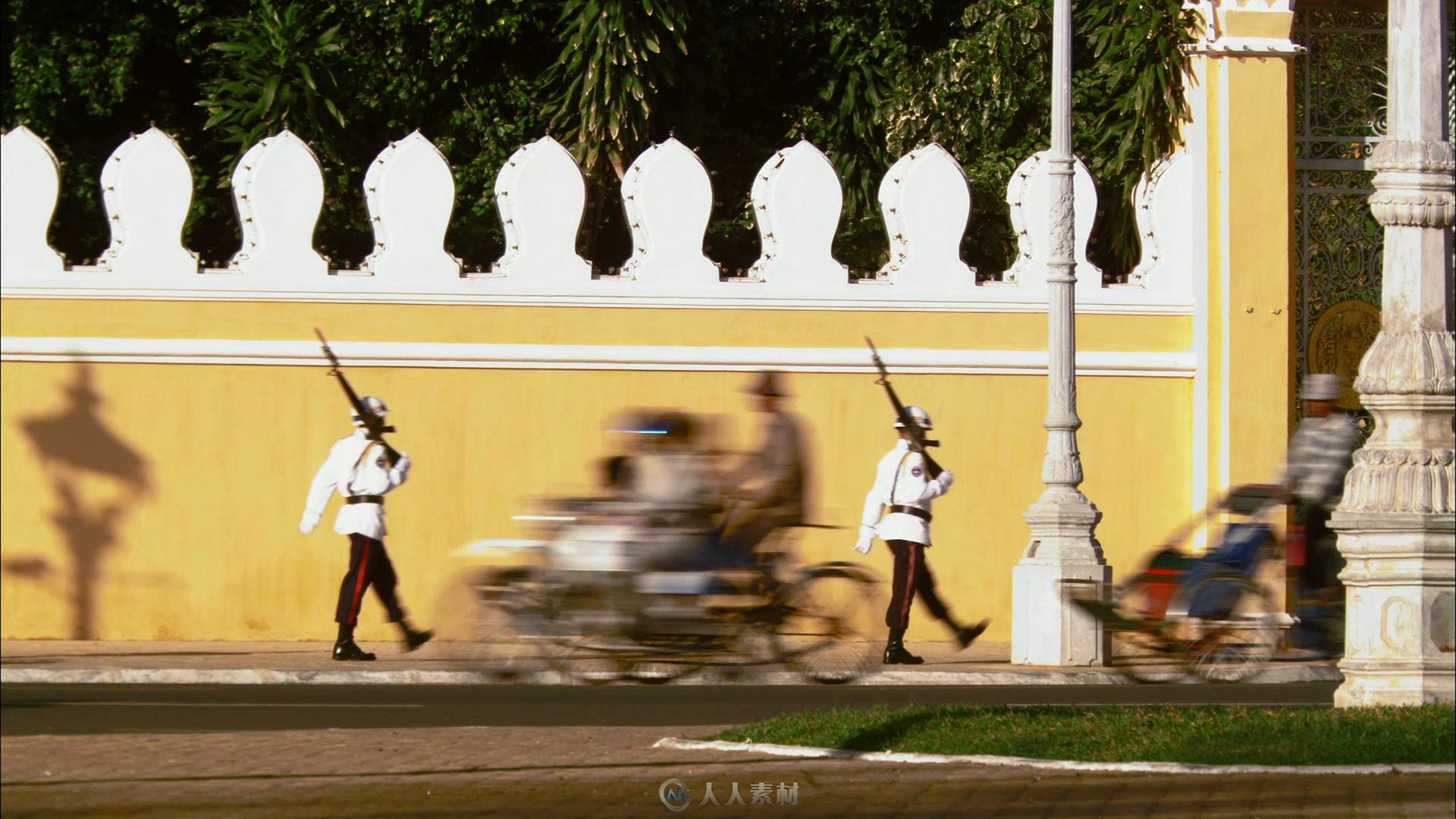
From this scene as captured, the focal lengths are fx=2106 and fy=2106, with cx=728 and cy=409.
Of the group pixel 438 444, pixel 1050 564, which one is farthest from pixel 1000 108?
pixel 438 444

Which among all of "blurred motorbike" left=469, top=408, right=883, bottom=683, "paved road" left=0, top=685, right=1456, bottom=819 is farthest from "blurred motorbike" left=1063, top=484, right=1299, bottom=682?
"blurred motorbike" left=469, top=408, right=883, bottom=683

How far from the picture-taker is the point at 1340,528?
960 cm

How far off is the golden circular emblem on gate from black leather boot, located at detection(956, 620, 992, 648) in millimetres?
3534

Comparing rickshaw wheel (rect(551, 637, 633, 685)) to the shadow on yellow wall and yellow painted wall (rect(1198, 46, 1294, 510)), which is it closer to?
the shadow on yellow wall

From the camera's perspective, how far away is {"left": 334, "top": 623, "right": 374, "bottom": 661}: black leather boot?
9648mm

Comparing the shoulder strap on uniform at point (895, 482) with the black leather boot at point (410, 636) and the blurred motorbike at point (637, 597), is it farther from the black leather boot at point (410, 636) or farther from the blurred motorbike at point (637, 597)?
the blurred motorbike at point (637, 597)

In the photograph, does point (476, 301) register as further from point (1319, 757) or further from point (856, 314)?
point (1319, 757)

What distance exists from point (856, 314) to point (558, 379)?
2.23 meters

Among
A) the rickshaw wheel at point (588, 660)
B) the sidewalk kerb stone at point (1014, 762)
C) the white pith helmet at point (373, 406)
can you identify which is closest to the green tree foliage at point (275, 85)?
the white pith helmet at point (373, 406)

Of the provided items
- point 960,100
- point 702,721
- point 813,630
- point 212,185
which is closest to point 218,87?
point 212,185

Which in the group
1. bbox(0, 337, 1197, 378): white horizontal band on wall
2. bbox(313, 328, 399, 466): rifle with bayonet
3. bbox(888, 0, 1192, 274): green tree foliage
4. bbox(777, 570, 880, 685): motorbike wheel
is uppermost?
bbox(888, 0, 1192, 274): green tree foliage

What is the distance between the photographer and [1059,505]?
41.7 ft

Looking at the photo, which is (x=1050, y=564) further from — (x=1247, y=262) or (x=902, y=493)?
(x=1247, y=262)

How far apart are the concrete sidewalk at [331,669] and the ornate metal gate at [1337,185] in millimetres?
4227
